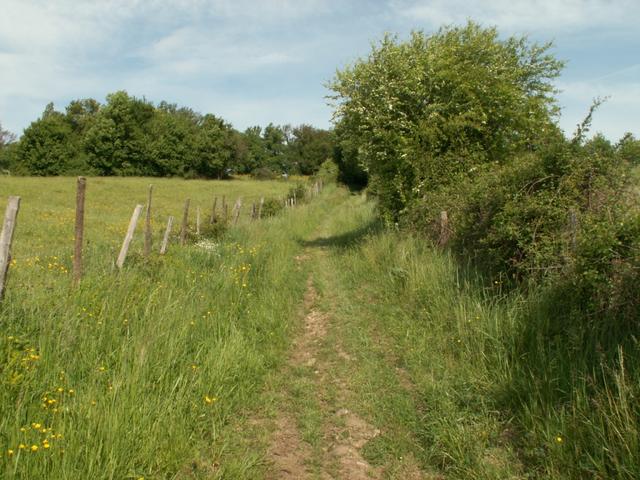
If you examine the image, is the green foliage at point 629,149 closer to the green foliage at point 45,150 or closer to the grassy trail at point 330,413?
the grassy trail at point 330,413

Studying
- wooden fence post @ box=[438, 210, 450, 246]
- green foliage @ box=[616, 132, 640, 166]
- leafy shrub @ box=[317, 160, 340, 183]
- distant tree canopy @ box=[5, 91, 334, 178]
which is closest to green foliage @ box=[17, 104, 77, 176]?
distant tree canopy @ box=[5, 91, 334, 178]

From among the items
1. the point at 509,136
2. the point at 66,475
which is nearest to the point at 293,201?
the point at 509,136

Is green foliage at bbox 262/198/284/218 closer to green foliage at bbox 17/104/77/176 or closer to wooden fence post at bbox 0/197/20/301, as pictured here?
wooden fence post at bbox 0/197/20/301

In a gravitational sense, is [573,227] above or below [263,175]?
below

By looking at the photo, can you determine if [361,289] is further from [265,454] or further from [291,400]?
[265,454]

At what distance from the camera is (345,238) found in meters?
16.1

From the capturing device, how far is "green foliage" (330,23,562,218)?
11797 mm

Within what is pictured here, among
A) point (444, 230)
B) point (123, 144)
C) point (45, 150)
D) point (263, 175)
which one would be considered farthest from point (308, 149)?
point (444, 230)

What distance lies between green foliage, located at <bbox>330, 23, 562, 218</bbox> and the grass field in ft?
16.9

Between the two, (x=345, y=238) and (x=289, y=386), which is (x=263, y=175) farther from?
(x=289, y=386)

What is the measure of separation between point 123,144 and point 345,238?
58.8 m

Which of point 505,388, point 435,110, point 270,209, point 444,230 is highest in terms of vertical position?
point 435,110

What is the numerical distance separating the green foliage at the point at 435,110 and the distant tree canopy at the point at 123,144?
175ft

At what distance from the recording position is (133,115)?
222ft
